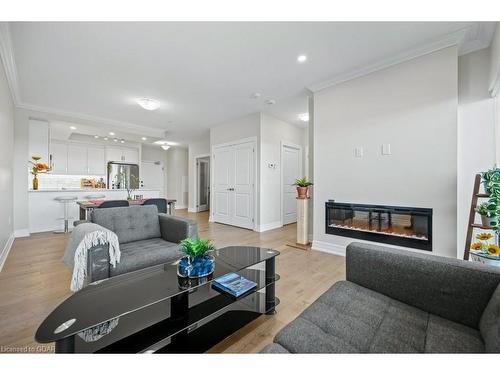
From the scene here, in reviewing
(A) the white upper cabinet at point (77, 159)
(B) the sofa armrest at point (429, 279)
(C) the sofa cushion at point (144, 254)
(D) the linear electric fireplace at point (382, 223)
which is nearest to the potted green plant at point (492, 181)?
(D) the linear electric fireplace at point (382, 223)

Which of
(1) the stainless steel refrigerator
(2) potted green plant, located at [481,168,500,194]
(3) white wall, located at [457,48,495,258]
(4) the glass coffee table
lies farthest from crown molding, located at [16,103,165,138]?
(2) potted green plant, located at [481,168,500,194]

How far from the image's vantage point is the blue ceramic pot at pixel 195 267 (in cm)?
138

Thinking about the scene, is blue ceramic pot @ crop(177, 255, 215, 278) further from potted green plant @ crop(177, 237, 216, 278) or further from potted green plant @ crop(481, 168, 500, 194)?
potted green plant @ crop(481, 168, 500, 194)

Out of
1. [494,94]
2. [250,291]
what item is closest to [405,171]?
[494,94]

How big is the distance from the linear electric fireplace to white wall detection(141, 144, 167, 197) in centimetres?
734

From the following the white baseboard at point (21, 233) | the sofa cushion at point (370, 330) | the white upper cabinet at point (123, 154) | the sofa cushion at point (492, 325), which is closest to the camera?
the sofa cushion at point (492, 325)

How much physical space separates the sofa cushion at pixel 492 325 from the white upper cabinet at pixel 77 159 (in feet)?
27.2

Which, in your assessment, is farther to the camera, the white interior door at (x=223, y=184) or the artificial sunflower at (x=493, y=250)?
the white interior door at (x=223, y=184)

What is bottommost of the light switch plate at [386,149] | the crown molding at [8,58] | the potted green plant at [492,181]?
the potted green plant at [492,181]

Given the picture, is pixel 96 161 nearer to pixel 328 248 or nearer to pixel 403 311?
pixel 328 248

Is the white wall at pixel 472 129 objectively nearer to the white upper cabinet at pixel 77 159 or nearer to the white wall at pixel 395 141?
the white wall at pixel 395 141

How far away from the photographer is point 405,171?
261cm

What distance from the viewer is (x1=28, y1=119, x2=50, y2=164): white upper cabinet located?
437 cm
